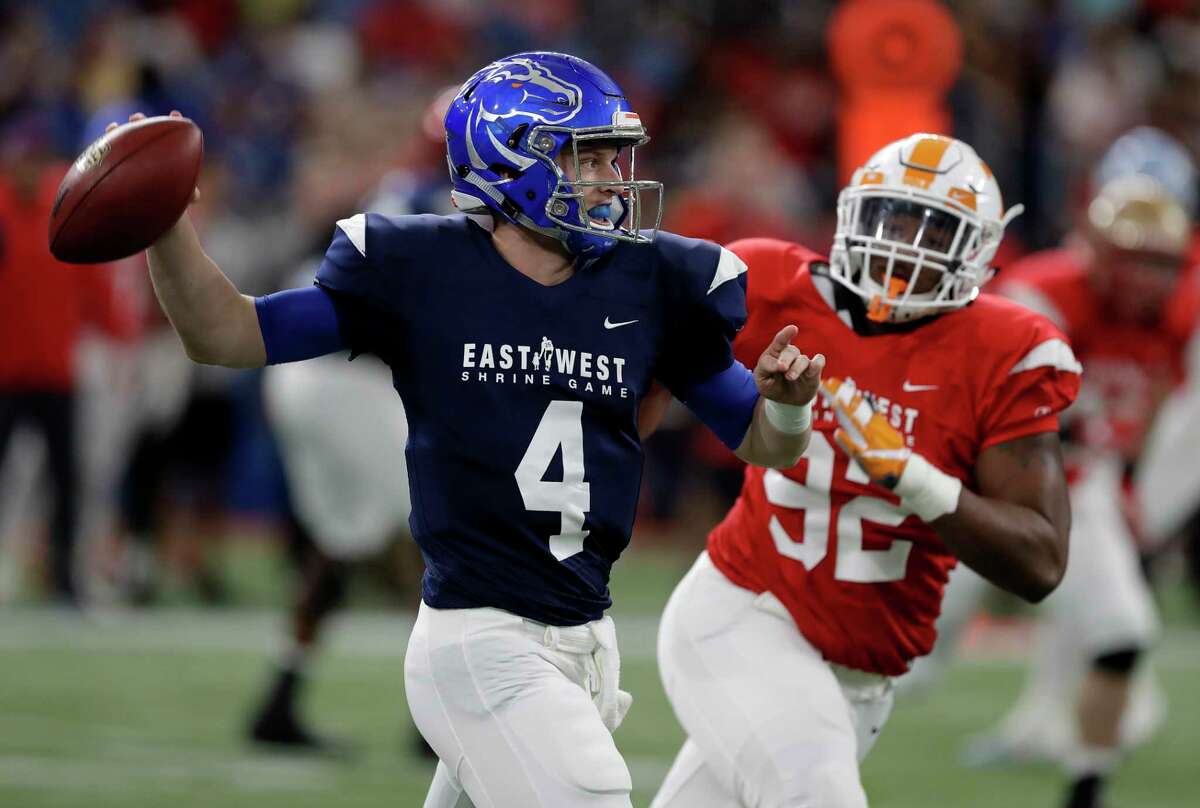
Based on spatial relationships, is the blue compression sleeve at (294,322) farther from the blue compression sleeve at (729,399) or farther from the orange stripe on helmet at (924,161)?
the orange stripe on helmet at (924,161)

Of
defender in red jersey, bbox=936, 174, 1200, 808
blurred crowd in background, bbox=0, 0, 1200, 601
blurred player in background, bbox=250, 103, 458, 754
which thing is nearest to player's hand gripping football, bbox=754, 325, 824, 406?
defender in red jersey, bbox=936, 174, 1200, 808

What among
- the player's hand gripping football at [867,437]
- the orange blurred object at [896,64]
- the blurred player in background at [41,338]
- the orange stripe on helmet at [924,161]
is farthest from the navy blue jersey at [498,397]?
the blurred player in background at [41,338]

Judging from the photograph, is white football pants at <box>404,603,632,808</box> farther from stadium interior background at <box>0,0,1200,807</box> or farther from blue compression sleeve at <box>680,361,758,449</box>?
stadium interior background at <box>0,0,1200,807</box>

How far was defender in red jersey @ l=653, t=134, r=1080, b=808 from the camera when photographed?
338 cm

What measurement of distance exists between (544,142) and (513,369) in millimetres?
377

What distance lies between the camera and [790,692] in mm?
3381

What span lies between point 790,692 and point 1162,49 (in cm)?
1004

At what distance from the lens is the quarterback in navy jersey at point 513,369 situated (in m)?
2.87

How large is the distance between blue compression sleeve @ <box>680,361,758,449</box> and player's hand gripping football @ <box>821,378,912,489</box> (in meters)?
0.17

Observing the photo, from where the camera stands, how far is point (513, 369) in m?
2.92

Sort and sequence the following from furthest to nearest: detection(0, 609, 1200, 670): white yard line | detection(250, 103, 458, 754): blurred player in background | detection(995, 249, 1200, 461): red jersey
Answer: detection(0, 609, 1200, 670): white yard line, detection(250, 103, 458, 754): blurred player in background, detection(995, 249, 1200, 461): red jersey

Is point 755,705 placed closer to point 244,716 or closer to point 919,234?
point 919,234

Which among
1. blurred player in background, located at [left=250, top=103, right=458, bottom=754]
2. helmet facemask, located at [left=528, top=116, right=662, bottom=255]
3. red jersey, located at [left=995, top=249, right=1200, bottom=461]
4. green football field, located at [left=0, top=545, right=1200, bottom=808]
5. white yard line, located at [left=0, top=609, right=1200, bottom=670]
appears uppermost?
helmet facemask, located at [left=528, top=116, right=662, bottom=255]

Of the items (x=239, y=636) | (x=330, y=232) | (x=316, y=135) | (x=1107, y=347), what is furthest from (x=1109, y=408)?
(x=316, y=135)
